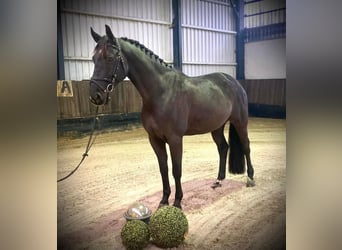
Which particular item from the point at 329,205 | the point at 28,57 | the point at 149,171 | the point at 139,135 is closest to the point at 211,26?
the point at 139,135

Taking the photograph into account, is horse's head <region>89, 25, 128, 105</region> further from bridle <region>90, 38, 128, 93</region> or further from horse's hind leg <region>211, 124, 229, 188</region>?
horse's hind leg <region>211, 124, 229, 188</region>

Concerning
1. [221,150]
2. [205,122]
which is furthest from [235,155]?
[205,122]

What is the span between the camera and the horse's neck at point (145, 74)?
1.34 m

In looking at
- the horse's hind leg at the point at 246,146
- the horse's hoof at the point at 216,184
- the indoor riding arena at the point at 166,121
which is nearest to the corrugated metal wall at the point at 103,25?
the indoor riding arena at the point at 166,121

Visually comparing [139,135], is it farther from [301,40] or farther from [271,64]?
[301,40]

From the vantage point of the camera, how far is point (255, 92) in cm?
138

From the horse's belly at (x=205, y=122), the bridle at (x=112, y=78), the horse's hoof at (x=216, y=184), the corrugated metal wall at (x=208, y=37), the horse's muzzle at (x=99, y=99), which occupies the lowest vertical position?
the horse's hoof at (x=216, y=184)

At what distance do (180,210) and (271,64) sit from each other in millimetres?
711

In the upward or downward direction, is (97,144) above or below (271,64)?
below

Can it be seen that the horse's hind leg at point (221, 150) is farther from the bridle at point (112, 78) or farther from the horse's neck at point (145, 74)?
the bridle at point (112, 78)

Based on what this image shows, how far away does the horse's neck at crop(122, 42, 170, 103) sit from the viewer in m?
1.34

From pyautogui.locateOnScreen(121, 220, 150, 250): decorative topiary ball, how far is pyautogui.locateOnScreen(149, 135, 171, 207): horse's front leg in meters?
0.12

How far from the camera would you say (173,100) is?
1.36m

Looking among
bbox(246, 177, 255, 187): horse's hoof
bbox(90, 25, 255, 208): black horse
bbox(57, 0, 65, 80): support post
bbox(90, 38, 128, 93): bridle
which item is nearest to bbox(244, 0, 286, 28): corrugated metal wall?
bbox(90, 25, 255, 208): black horse
